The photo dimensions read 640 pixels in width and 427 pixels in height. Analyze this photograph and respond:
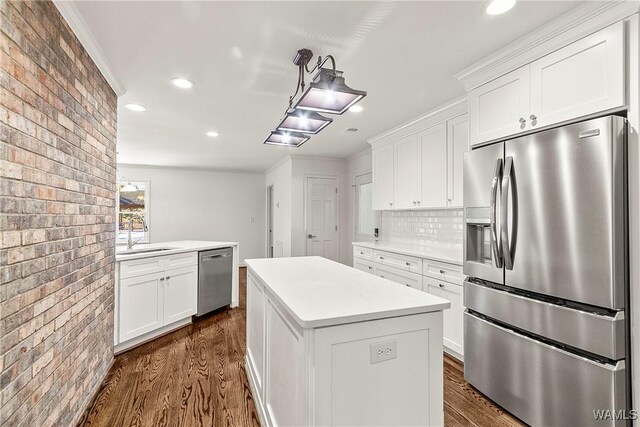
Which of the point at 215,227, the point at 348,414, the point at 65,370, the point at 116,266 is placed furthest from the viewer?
the point at 215,227

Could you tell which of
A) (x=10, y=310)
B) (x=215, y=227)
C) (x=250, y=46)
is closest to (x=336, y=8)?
(x=250, y=46)

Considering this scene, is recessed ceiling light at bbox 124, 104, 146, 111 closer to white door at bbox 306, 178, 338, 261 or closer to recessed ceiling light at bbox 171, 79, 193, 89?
recessed ceiling light at bbox 171, 79, 193, 89

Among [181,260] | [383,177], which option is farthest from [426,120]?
[181,260]

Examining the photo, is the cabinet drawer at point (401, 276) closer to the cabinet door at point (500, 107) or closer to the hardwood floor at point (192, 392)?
the hardwood floor at point (192, 392)

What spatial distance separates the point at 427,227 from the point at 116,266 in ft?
10.7

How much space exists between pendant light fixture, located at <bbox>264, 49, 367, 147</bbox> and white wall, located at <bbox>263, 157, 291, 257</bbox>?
3.43 metres

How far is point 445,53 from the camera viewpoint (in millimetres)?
2111

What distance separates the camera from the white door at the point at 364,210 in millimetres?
5129

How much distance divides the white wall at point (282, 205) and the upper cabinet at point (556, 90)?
12.4ft

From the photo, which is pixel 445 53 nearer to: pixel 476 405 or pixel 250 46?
pixel 250 46

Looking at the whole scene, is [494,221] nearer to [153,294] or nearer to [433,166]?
[433,166]

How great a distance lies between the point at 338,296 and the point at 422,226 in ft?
9.03

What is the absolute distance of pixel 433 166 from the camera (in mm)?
3303

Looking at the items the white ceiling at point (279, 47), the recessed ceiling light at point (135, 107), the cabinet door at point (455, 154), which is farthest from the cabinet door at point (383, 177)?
the recessed ceiling light at point (135, 107)
